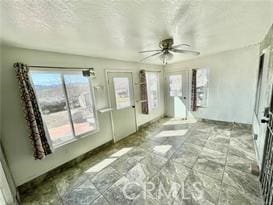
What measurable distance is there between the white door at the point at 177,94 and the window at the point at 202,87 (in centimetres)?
37

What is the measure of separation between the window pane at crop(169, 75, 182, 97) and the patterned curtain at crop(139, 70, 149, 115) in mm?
1451

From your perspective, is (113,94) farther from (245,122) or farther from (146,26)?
(245,122)

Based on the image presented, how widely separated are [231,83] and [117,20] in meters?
3.94

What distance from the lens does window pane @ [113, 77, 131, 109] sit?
3555 mm

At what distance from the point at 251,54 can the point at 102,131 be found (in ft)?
14.7

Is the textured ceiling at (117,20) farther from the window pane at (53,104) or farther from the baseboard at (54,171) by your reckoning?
the baseboard at (54,171)

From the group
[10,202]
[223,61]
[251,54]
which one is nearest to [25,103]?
[10,202]

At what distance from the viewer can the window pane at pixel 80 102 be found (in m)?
2.63

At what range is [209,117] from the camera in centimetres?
443

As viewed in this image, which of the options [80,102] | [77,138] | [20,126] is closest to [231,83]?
[80,102]

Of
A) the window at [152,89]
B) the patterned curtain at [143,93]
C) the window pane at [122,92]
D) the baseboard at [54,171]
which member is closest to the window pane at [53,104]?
the baseboard at [54,171]

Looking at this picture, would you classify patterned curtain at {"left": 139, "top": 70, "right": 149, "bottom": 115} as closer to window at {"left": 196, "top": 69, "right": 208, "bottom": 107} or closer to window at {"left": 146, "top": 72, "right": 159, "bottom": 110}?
window at {"left": 146, "top": 72, "right": 159, "bottom": 110}

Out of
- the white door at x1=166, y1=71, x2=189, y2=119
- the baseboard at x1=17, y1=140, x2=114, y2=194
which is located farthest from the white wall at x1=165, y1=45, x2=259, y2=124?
the baseboard at x1=17, y1=140, x2=114, y2=194

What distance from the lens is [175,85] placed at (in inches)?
200
